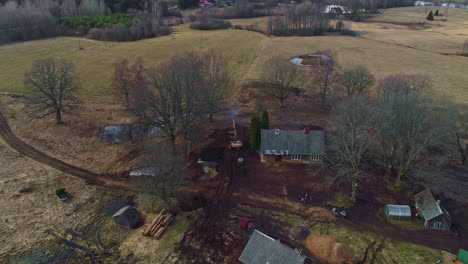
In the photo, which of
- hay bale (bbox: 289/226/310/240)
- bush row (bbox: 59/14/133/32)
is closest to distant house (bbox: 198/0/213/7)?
bush row (bbox: 59/14/133/32)

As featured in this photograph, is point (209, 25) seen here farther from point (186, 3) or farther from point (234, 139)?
point (234, 139)

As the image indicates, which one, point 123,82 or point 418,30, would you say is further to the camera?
point 418,30

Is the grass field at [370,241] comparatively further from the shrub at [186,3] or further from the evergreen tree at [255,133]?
the shrub at [186,3]

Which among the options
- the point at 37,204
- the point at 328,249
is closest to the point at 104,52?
the point at 37,204

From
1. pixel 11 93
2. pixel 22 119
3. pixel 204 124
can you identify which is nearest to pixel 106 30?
pixel 11 93

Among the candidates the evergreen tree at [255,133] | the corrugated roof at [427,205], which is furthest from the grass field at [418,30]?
the evergreen tree at [255,133]

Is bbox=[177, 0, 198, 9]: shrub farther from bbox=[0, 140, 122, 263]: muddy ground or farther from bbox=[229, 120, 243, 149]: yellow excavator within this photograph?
bbox=[0, 140, 122, 263]: muddy ground
